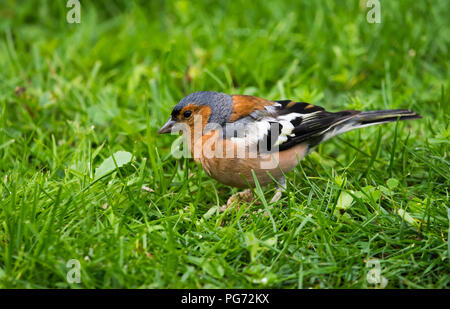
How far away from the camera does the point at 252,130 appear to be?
3.72m

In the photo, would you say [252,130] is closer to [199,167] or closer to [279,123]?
[279,123]

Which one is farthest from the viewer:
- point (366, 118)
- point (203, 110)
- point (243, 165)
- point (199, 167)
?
point (366, 118)

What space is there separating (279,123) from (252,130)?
242mm

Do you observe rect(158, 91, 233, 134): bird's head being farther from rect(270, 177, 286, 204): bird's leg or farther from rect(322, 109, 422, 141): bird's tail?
rect(322, 109, 422, 141): bird's tail

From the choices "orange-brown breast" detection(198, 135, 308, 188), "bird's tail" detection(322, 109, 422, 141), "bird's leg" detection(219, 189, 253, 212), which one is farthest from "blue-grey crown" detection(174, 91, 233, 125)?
"bird's tail" detection(322, 109, 422, 141)

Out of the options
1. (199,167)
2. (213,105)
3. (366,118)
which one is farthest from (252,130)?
(366,118)

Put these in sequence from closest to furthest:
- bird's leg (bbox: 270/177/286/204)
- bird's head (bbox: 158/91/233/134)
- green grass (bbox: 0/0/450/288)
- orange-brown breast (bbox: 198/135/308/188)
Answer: green grass (bbox: 0/0/450/288)
orange-brown breast (bbox: 198/135/308/188)
bird's leg (bbox: 270/177/286/204)
bird's head (bbox: 158/91/233/134)

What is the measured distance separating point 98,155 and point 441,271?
8.57 feet

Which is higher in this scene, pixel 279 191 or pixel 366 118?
pixel 366 118

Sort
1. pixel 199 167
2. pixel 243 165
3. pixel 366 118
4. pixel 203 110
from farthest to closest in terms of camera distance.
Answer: pixel 366 118 → pixel 203 110 → pixel 199 167 → pixel 243 165

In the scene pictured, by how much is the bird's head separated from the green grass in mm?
319

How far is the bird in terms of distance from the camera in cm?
356

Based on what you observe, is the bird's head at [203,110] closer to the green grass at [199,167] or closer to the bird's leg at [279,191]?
the green grass at [199,167]

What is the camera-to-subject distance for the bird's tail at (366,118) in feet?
12.8
